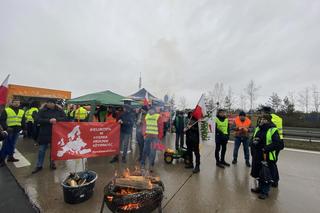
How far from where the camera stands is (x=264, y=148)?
9.68 feet

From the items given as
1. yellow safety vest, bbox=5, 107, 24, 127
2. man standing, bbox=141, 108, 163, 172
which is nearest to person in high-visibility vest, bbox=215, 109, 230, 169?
man standing, bbox=141, 108, 163, 172

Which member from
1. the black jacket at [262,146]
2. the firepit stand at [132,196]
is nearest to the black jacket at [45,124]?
the firepit stand at [132,196]

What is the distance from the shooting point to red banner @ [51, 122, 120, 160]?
3.38 m

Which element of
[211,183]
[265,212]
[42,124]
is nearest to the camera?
[265,212]

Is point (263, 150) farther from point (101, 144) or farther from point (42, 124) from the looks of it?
point (42, 124)

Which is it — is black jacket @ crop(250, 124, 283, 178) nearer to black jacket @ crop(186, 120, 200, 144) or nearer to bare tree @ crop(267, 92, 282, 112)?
black jacket @ crop(186, 120, 200, 144)

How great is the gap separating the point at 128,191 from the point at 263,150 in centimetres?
255

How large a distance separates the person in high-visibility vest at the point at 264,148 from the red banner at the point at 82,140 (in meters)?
3.21

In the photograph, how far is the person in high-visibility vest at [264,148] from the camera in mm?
2859

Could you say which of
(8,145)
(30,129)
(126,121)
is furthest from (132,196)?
(30,129)

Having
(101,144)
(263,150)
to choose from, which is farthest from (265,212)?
(101,144)

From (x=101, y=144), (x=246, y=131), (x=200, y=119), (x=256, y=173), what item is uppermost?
(x=200, y=119)

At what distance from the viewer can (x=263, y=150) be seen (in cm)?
300

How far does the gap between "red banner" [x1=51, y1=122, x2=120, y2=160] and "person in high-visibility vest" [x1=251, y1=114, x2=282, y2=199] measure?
3.21 m
